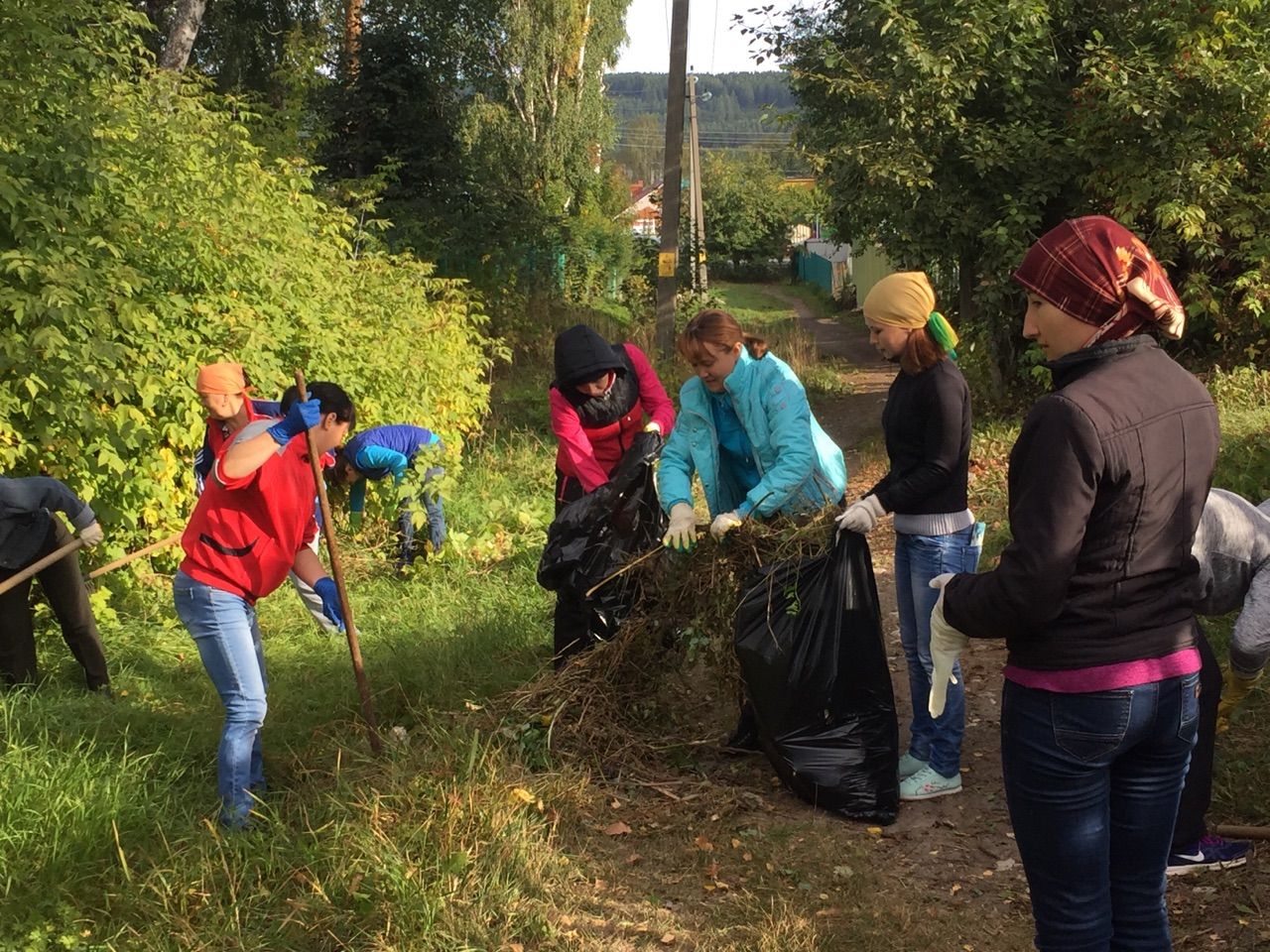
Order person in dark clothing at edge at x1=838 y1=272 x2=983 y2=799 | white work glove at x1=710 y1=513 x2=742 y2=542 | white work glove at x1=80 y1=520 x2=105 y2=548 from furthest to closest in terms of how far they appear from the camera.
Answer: white work glove at x1=80 y1=520 x2=105 y2=548
white work glove at x1=710 y1=513 x2=742 y2=542
person in dark clothing at edge at x1=838 y1=272 x2=983 y2=799

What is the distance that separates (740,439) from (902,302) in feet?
2.63

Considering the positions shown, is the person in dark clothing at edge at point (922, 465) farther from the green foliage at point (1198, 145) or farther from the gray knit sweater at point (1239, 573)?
the green foliage at point (1198, 145)

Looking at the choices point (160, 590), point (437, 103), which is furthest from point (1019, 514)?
point (437, 103)

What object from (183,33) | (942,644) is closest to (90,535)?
(942,644)

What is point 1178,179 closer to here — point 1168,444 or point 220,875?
point 1168,444

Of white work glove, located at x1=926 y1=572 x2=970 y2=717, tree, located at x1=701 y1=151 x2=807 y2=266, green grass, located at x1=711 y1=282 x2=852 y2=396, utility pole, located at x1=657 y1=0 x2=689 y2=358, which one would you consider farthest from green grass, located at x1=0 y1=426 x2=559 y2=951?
tree, located at x1=701 y1=151 x2=807 y2=266

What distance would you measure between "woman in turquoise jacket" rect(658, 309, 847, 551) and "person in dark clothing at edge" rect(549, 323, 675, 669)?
1.70 ft

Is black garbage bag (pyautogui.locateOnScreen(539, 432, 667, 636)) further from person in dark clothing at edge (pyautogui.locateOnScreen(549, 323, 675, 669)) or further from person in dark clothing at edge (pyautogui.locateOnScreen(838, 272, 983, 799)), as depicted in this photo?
person in dark clothing at edge (pyautogui.locateOnScreen(838, 272, 983, 799))

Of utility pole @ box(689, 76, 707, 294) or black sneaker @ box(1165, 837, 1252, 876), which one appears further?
utility pole @ box(689, 76, 707, 294)

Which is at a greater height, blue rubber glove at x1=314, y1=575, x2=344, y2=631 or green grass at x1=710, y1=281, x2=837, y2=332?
blue rubber glove at x1=314, y1=575, x2=344, y2=631

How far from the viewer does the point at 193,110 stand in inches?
279

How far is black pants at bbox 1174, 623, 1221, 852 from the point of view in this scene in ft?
9.59

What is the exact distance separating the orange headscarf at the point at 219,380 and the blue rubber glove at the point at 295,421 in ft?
2.14

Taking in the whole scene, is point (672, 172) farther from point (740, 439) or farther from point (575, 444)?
point (740, 439)
